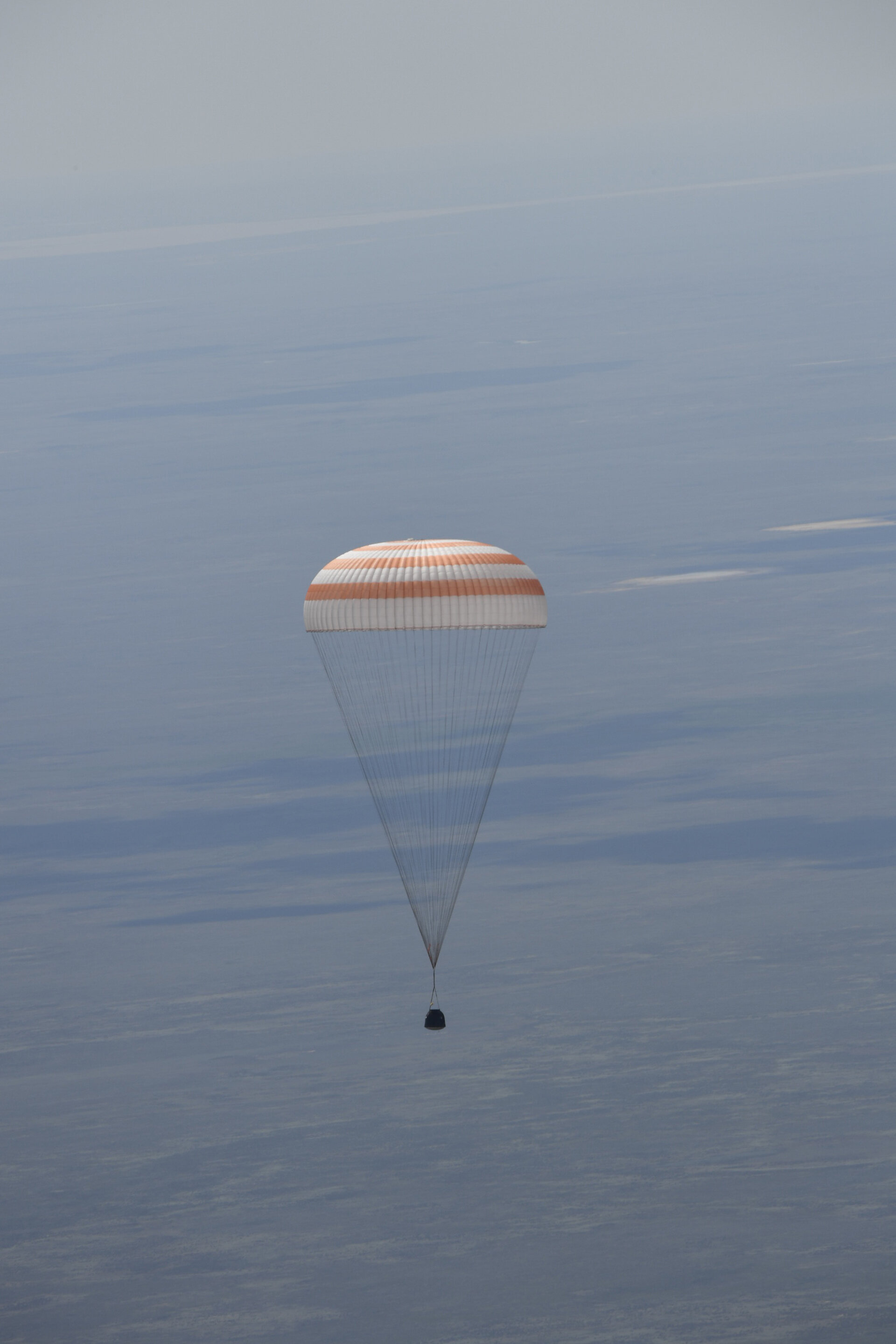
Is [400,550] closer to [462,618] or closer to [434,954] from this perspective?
[462,618]

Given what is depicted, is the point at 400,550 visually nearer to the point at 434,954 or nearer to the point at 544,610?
the point at 544,610

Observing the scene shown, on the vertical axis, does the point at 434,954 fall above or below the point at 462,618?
below

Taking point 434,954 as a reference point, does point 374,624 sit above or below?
above

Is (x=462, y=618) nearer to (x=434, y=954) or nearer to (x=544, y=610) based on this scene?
(x=544, y=610)

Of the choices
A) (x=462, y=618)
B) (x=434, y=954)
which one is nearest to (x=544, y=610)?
(x=462, y=618)

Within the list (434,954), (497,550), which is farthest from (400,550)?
(434,954)

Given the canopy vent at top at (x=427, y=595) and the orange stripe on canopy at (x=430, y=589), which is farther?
the orange stripe on canopy at (x=430, y=589)

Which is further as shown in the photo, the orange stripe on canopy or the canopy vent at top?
the orange stripe on canopy

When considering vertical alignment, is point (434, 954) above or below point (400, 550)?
below
